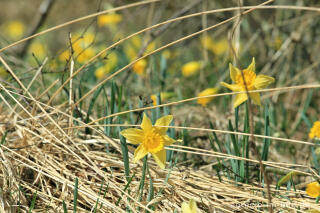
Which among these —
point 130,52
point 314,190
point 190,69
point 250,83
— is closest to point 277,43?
point 190,69

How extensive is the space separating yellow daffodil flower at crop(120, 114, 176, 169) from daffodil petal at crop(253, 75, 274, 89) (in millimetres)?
333

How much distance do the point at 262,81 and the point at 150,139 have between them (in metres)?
0.44

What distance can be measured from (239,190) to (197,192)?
159 mm

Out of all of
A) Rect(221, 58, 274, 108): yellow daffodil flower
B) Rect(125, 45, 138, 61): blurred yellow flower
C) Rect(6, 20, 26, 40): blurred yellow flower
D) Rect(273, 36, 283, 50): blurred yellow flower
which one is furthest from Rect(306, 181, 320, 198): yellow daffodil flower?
Rect(6, 20, 26, 40): blurred yellow flower

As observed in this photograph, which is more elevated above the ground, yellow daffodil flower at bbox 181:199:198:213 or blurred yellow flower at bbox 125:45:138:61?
blurred yellow flower at bbox 125:45:138:61

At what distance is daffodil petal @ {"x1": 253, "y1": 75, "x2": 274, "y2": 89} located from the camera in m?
1.37

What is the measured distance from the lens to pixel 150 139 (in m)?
1.30

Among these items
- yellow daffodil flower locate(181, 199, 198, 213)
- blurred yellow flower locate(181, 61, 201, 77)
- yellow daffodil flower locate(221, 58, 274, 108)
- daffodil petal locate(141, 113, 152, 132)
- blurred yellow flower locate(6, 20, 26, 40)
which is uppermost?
blurred yellow flower locate(6, 20, 26, 40)

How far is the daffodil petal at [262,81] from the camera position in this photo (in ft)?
4.49

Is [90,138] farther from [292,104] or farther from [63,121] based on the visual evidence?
[292,104]

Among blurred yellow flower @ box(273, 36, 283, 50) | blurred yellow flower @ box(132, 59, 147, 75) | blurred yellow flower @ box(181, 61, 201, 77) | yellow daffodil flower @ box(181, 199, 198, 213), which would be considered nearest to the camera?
yellow daffodil flower @ box(181, 199, 198, 213)

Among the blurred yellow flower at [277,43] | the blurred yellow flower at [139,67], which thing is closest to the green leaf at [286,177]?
the blurred yellow flower at [139,67]

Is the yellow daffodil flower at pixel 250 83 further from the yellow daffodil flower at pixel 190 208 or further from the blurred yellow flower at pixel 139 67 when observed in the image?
the blurred yellow flower at pixel 139 67

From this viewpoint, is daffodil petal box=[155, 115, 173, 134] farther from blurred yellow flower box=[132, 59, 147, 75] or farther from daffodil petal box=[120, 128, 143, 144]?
blurred yellow flower box=[132, 59, 147, 75]
